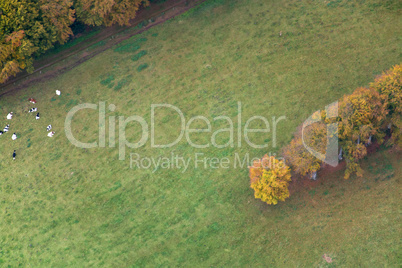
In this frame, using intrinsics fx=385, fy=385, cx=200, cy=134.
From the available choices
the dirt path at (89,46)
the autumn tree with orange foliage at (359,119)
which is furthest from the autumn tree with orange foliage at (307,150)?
the dirt path at (89,46)

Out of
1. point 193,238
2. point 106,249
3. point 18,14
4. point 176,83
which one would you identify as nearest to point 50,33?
point 18,14

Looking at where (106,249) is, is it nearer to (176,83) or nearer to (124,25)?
(176,83)

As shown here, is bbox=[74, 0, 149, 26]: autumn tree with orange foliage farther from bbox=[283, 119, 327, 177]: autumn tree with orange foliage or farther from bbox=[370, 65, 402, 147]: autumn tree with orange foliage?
bbox=[370, 65, 402, 147]: autumn tree with orange foliage

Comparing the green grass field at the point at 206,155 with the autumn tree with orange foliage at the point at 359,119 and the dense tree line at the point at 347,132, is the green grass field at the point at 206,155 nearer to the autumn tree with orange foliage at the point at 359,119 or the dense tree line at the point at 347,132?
the dense tree line at the point at 347,132

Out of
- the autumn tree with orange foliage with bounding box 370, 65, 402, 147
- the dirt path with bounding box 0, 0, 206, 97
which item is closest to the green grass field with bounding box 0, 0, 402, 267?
the dirt path with bounding box 0, 0, 206, 97

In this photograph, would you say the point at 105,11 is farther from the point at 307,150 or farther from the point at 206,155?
the point at 307,150
